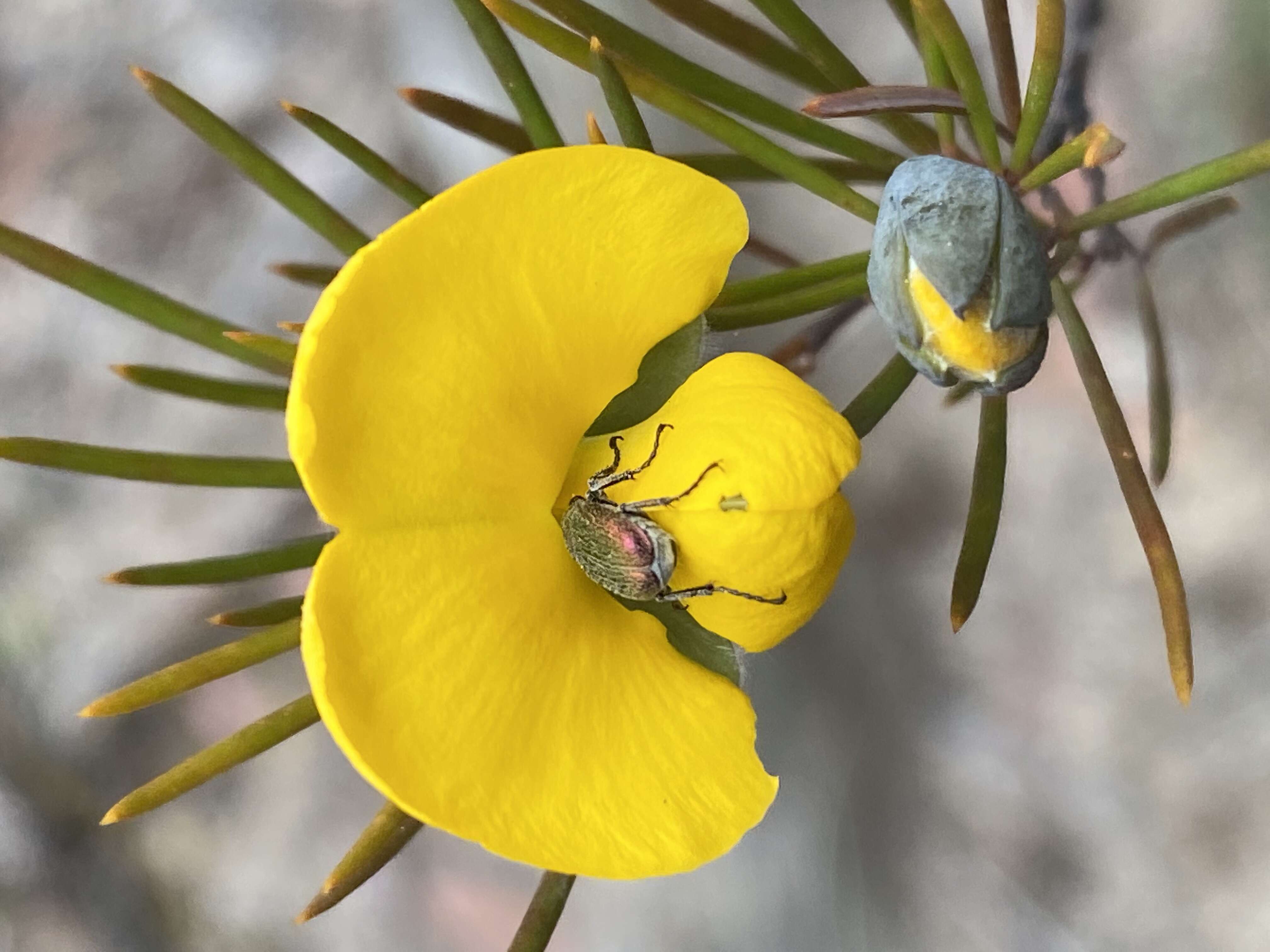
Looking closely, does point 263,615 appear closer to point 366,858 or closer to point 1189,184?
point 366,858

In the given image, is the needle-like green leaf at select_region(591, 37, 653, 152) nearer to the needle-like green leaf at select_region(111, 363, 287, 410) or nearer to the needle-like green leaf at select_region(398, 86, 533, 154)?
the needle-like green leaf at select_region(398, 86, 533, 154)

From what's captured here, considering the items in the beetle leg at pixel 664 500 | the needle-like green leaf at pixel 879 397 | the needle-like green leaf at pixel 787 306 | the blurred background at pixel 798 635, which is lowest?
the blurred background at pixel 798 635

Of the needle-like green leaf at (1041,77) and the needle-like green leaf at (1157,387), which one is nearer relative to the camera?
the needle-like green leaf at (1041,77)

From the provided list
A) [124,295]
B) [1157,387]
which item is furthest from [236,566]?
[1157,387]

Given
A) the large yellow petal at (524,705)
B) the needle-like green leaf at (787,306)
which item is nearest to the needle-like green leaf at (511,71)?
the needle-like green leaf at (787,306)

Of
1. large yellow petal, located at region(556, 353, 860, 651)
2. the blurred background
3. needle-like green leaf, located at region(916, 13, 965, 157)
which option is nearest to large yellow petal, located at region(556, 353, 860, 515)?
large yellow petal, located at region(556, 353, 860, 651)

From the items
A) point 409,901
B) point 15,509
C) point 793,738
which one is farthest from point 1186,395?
point 15,509

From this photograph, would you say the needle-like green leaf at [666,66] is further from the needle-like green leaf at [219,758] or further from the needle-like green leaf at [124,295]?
the needle-like green leaf at [219,758]
